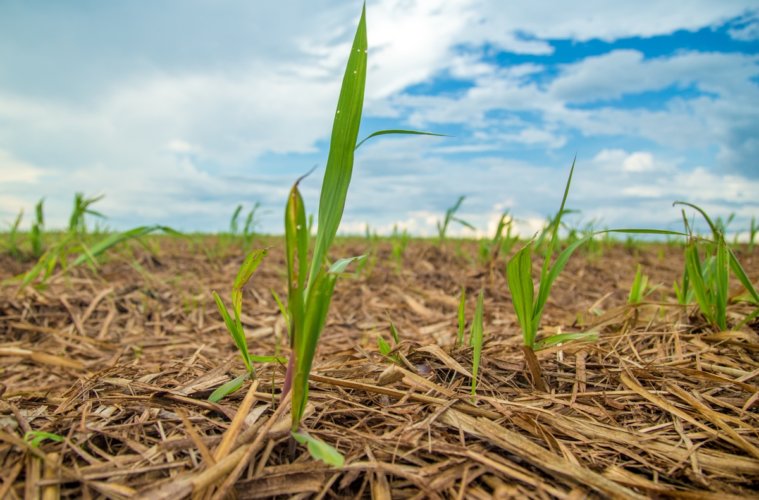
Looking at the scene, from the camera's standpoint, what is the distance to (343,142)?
933 mm

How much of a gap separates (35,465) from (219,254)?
12.8 ft

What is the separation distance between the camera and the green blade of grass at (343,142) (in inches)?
36.4

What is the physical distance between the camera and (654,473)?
91 centimetres

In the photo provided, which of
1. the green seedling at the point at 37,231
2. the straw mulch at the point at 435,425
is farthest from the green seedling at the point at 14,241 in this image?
the straw mulch at the point at 435,425

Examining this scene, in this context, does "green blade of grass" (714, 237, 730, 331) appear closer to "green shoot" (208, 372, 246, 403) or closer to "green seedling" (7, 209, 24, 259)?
"green shoot" (208, 372, 246, 403)

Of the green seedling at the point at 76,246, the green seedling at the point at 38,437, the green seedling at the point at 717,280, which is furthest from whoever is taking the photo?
the green seedling at the point at 76,246

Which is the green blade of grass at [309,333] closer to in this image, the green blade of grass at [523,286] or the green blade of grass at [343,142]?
the green blade of grass at [343,142]

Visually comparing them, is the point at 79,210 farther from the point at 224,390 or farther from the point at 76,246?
the point at 224,390

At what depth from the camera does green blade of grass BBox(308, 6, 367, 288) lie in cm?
92

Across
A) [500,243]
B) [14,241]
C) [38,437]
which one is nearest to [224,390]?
[38,437]

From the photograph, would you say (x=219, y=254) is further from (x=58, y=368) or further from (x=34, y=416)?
(x=34, y=416)

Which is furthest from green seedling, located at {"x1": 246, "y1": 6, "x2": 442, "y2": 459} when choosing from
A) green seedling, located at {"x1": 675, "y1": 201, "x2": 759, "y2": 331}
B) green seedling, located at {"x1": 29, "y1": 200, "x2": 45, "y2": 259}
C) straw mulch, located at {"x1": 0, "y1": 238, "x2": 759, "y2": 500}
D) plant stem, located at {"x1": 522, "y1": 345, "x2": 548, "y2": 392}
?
green seedling, located at {"x1": 29, "y1": 200, "x2": 45, "y2": 259}

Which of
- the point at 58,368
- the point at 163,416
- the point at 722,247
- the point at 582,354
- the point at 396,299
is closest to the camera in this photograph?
the point at 163,416

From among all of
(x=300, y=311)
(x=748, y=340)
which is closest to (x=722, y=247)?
(x=748, y=340)
